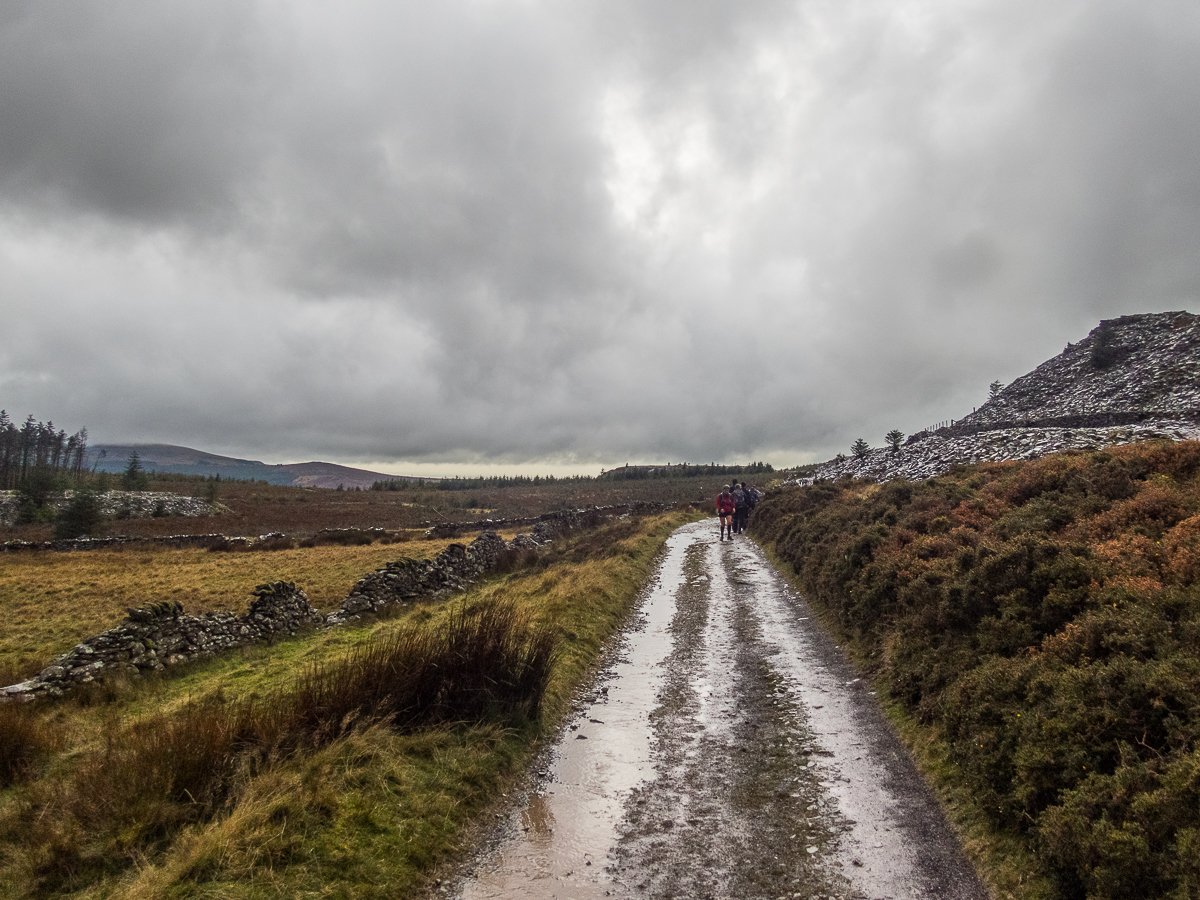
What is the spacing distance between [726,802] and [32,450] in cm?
14097

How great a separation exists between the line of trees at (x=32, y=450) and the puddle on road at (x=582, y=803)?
105028mm

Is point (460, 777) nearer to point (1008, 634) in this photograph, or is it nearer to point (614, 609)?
point (1008, 634)

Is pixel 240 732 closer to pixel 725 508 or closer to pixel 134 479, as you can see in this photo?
pixel 725 508

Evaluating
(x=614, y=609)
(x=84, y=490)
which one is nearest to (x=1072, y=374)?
(x=614, y=609)

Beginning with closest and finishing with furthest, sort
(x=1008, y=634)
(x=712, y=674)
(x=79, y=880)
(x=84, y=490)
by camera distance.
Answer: (x=79, y=880) → (x=1008, y=634) → (x=712, y=674) → (x=84, y=490)

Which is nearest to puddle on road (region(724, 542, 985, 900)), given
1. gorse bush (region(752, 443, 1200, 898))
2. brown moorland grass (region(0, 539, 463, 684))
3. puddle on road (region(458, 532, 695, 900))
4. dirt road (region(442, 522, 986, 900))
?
dirt road (region(442, 522, 986, 900))

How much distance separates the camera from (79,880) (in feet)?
14.6

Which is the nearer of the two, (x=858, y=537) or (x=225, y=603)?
(x=858, y=537)

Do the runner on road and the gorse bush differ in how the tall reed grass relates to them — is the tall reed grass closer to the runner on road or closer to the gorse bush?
the gorse bush

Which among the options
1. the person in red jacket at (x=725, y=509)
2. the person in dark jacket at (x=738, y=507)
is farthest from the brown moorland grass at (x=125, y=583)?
the person in dark jacket at (x=738, y=507)

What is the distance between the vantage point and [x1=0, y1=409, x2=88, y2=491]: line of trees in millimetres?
87506

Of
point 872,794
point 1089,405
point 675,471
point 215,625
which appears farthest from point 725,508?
point 675,471

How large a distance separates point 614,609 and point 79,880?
37.8ft

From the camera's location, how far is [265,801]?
5090 millimetres
